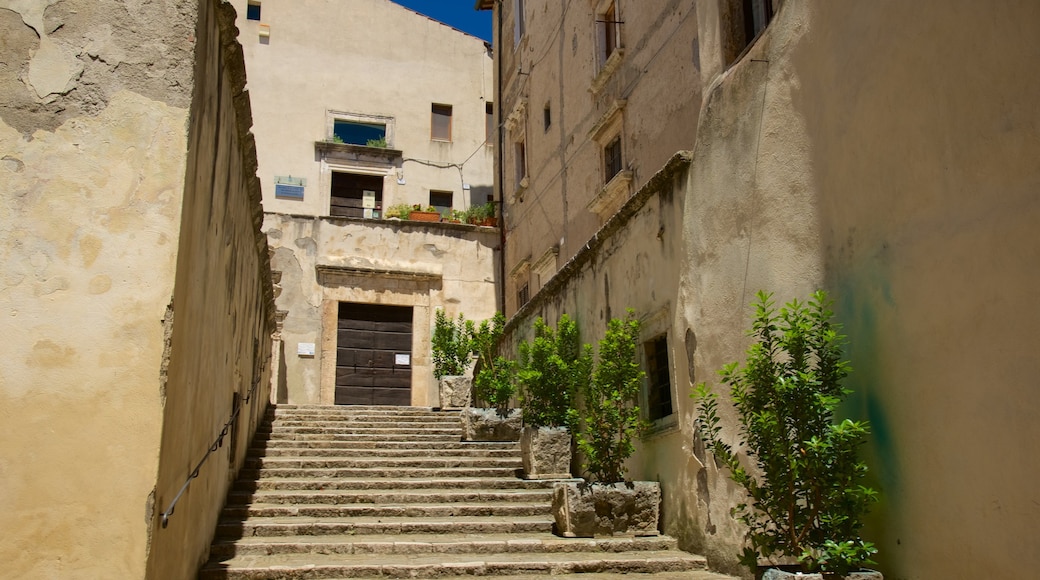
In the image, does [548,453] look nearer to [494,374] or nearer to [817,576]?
[494,374]

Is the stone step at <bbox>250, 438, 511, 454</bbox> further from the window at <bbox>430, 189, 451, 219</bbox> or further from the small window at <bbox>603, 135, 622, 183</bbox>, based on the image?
the window at <bbox>430, 189, 451, 219</bbox>

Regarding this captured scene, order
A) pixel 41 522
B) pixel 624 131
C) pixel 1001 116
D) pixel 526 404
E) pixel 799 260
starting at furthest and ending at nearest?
1. pixel 624 131
2. pixel 526 404
3. pixel 799 260
4. pixel 1001 116
5. pixel 41 522

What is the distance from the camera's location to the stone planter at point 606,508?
7.59 meters

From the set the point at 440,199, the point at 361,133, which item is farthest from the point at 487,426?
the point at 361,133

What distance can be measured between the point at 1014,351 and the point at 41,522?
462 cm

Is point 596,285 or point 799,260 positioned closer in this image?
point 799,260

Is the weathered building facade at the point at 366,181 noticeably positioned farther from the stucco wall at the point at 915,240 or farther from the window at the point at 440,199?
the stucco wall at the point at 915,240

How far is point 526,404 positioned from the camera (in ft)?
36.3

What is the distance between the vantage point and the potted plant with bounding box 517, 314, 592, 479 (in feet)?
31.8

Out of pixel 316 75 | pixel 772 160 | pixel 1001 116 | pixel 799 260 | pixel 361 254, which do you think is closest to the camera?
pixel 1001 116

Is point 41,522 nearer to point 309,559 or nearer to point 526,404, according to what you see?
point 309,559

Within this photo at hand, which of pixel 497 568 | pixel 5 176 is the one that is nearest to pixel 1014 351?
pixel 497 568

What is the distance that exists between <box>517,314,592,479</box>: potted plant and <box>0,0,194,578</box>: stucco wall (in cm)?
567

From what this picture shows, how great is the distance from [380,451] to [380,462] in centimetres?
57
